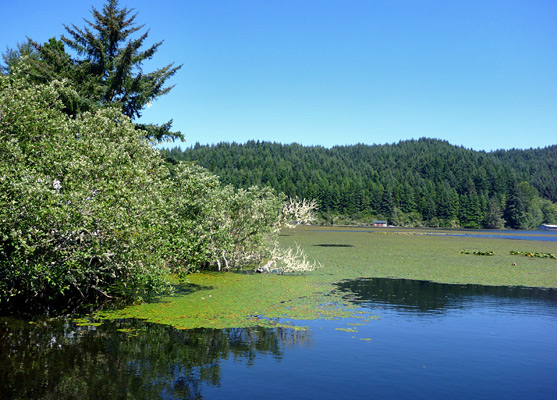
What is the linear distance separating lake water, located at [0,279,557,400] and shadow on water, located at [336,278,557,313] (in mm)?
2391

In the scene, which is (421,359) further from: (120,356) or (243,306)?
(120,356)

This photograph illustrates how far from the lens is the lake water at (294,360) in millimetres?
12523

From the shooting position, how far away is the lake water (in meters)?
12.5

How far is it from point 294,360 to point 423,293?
48.7 feet

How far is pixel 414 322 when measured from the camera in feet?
67.7

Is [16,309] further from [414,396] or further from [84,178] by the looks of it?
[414,396]

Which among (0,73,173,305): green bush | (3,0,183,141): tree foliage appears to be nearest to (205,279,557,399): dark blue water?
(0,73,173,305): green bush

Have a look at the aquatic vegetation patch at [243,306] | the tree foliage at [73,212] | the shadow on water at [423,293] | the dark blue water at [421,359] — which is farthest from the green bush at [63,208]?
the shadow on water at [423,293]

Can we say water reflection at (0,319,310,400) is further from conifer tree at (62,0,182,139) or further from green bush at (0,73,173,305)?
conifer tree at (62,0,182,139)

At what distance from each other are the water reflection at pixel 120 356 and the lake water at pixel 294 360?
32 mm

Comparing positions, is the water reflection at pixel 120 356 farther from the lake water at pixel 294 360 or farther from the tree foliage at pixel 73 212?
the tree foliage at pixel 73 212

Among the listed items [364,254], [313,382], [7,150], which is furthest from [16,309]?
[364,254]

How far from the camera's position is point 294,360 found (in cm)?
1509

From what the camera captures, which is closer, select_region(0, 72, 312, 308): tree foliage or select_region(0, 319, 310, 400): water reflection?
select_region(0, 319, 310, 400): water reflection
